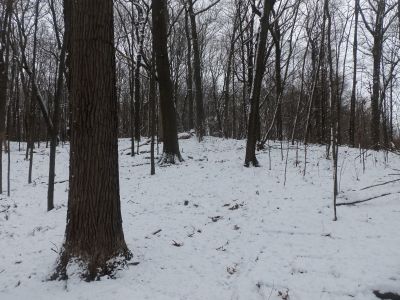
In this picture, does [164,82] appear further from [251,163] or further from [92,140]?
[92,140]

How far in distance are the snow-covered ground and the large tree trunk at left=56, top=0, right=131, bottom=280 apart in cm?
39

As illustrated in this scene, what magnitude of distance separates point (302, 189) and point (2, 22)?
8.87m

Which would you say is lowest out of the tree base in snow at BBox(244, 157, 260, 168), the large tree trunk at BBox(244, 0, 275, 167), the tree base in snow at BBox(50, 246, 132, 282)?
the tree base in snow at BBox(50, 246, 132, 282)

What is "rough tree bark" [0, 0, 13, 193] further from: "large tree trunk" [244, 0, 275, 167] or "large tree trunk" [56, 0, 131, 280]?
"large tree trunk" [244, 0, 275, 167]

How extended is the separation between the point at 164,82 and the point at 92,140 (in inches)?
296

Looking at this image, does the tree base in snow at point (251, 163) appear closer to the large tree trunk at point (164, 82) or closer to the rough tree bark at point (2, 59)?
the large tree trunk at point (164, 82)

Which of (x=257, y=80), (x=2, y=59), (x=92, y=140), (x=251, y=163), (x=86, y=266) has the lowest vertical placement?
(x=86, y=266)

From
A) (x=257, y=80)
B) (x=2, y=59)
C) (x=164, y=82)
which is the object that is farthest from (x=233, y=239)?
(x=2, y=59)

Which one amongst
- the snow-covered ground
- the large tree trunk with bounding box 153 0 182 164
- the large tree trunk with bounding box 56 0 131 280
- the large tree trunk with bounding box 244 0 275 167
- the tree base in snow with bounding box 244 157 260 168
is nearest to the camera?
the snow-covered ground

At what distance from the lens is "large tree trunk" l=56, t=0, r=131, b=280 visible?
173 inches

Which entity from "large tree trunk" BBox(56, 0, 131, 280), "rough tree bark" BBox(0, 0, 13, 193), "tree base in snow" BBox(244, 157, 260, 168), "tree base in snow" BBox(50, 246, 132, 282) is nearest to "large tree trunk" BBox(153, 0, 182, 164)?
"tree base in snow" BBox(244, 157, 260, 168)

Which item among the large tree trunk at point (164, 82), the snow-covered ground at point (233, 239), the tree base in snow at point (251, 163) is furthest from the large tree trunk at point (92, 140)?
the large tree trunk at point (164, 82)

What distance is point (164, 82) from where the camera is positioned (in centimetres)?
1166

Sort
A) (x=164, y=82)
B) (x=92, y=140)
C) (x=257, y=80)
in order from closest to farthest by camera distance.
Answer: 1. (x=92, y=140)
2. (x=257, y=80)
3. (x=164, y=82)
